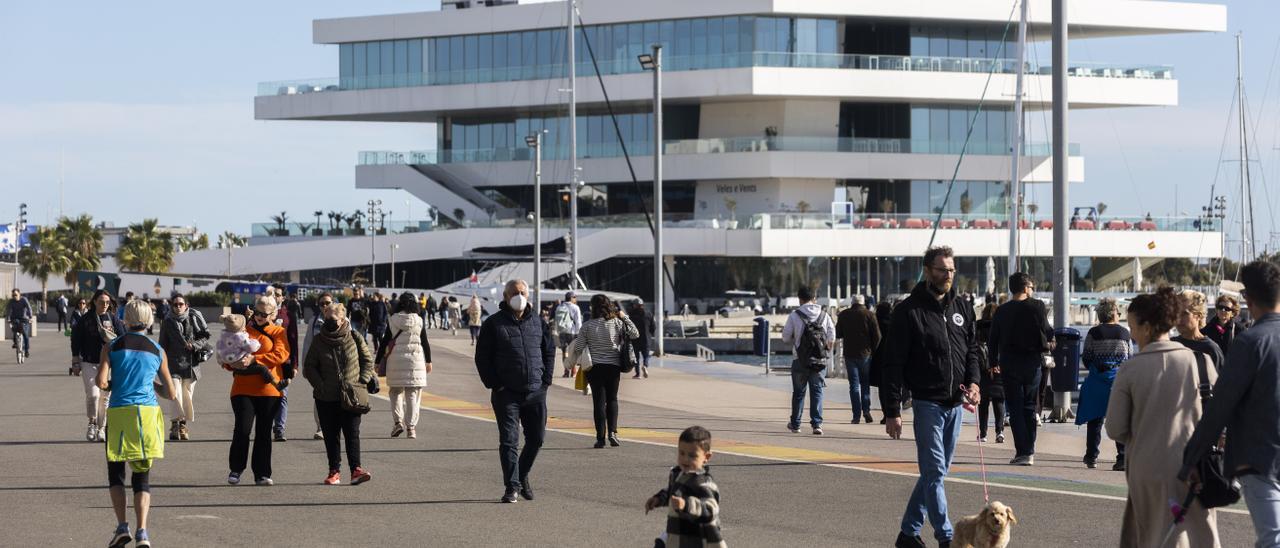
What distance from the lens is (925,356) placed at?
32.0 ft

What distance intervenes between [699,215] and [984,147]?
49.7 feet

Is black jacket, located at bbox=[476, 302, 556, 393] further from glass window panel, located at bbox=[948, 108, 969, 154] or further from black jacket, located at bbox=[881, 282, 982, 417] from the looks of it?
glass window panel, located at bbox=[948, 108, 969, 154]

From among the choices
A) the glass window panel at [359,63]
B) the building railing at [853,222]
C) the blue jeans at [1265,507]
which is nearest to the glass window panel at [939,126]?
the building railing at [853,222]

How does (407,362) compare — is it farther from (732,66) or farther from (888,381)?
(732,66)

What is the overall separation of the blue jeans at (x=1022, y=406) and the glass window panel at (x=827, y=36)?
6053cm

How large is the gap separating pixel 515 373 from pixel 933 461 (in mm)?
4217

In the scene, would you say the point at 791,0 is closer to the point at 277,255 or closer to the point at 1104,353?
the point at 277,255

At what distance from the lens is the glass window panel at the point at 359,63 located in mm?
82562

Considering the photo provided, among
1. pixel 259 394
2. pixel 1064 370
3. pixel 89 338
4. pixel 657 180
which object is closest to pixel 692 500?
pixel 259 394

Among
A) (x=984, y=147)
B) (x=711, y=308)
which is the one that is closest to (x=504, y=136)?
(x=711, y=308)

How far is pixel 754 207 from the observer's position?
77438mm

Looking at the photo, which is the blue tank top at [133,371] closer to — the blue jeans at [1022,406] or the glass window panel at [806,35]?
the blue jeans at [1022,406]

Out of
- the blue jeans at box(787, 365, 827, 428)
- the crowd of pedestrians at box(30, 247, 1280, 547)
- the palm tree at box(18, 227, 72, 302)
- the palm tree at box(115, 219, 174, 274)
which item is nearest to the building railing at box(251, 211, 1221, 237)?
the palm tree at box(115, 219, 174, 274)

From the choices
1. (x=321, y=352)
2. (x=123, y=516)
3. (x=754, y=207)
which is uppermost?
(x=754, y=207)
